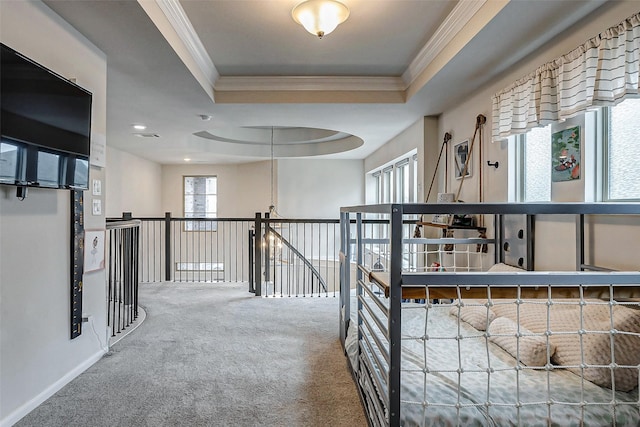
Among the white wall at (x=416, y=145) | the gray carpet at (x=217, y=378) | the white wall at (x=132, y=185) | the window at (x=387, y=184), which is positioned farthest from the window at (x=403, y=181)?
the white wall at (x=132, y=185)

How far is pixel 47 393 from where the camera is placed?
Answer: 2109mm

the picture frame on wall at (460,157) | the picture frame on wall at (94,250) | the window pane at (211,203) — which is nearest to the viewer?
the picture frame on wall at (94,250)

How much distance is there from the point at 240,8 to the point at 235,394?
2521mm

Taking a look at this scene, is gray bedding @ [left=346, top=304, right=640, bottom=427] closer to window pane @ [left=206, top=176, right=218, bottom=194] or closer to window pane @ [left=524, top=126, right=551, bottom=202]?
window pane @ [left=524, top=126, right=551, bottom=202]

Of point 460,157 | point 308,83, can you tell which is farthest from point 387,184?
point 308,83

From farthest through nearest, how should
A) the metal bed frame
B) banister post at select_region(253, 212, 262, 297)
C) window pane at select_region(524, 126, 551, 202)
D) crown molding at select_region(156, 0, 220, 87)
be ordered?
1. banister post at select_region(253, 212, 262, 297)
2. window pane at select_region(524, 126, 551, 202)
3. crown molding at select_region(156, 0, 220, 87)
4. the metal bed frame

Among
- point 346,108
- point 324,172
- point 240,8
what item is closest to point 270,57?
point 240,8

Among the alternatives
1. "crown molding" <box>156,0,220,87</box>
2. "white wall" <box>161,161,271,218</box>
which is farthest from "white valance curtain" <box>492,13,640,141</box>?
"white wall" <box>161,161,271,218</box>

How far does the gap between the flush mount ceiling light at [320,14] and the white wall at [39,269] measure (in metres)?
1.47

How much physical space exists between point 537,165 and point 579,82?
31.1 inches

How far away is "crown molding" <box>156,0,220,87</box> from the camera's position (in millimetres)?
2363

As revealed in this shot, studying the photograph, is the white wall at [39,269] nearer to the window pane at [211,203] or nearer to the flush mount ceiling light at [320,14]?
the flush mount ceiling light at [320,14]

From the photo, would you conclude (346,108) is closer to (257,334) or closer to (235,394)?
Result: (257,334)

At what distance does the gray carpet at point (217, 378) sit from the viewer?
6.34 ft
